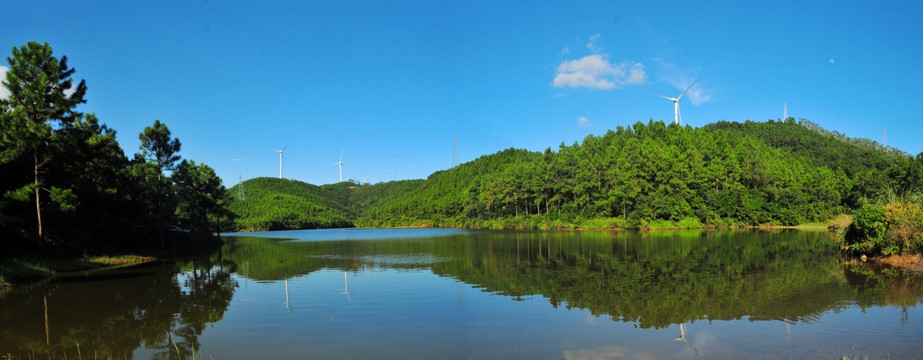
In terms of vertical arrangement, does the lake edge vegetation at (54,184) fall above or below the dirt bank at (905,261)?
above

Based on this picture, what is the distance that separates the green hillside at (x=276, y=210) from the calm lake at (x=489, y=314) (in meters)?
125

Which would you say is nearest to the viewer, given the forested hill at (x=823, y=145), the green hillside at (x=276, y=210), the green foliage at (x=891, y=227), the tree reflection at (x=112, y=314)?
the tree reflection at (x=112, y=314)

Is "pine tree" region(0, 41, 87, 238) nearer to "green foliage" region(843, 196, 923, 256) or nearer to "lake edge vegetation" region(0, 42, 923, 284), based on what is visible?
"lake edge vegetation" region(0, 42, 923, 284)

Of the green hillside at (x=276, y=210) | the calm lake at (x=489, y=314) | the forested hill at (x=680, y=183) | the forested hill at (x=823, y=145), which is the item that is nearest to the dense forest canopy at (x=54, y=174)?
the calm lake at (x=489, y=314)

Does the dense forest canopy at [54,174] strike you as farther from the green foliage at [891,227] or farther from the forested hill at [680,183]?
the forested hill at [680,183]

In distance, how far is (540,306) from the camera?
14.5 metres

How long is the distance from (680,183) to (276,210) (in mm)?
114340

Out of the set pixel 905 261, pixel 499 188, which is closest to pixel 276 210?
pixel 499 188

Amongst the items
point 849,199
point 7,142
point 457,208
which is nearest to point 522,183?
point 457,208

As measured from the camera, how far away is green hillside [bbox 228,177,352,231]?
144000mm

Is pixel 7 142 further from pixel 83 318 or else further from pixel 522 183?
pixel 522 183

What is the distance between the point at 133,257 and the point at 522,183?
82031mm

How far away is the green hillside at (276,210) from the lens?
144 metres

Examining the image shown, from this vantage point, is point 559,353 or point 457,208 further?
point 457,208
